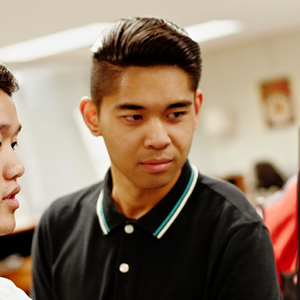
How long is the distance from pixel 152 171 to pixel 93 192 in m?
0.39

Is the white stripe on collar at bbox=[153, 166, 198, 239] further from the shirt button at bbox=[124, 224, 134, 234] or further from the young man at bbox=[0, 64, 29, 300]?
the young man at bbox=[0, 64, 29, 300]

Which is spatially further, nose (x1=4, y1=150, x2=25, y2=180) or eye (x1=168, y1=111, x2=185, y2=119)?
eye (x1=168, y1=111, x2=185, y2=119)

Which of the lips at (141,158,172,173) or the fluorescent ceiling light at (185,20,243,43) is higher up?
the fluorescent ceiling light at (185,20,243,43)

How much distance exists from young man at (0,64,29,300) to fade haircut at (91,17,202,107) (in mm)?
367

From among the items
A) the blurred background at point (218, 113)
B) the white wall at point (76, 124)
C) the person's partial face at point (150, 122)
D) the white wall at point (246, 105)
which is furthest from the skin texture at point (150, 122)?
the white wall at point (246, 105)

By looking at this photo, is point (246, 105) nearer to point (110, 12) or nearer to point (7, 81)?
point (110, 12)

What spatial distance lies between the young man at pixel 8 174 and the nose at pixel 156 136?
0.35 metres

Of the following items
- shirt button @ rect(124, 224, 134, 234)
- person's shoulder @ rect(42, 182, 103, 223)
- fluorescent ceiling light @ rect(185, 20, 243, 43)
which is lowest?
shirt button @ rect(124, 224, 134, 234)

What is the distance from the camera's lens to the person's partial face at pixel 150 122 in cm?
97

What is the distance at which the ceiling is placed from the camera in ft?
11.0

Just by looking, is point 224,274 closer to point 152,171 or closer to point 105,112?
point 152,171

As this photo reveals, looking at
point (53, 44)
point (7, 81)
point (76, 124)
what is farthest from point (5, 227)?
point (76, 124)

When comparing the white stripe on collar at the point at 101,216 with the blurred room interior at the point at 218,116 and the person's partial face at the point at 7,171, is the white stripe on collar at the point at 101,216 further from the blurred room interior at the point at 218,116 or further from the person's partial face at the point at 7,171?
the blurred room interior at the point at 218,116

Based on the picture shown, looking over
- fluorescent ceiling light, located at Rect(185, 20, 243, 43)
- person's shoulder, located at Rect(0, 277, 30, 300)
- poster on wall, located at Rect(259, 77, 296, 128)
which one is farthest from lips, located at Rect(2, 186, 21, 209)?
poster on wall, located at Rect(259, 77, 296, 128)
